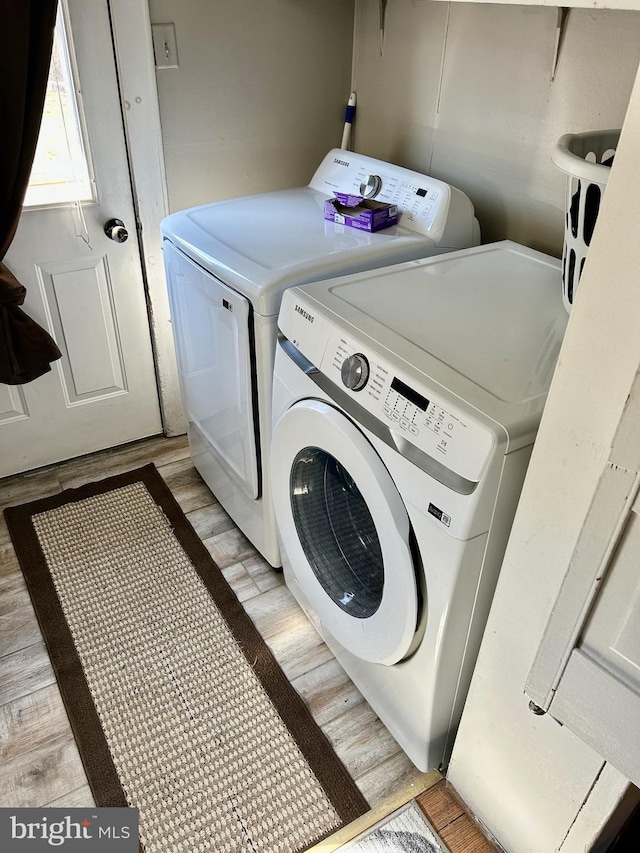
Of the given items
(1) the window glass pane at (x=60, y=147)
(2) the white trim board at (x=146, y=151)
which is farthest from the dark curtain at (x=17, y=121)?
(2) the white trim board at (x=146, y=151)

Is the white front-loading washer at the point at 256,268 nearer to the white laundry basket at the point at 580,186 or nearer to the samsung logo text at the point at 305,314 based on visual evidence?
the samsung logo text at the point at 305,314

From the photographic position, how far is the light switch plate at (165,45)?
1.80m

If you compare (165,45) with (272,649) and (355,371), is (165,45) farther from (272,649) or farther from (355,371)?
(272,649)

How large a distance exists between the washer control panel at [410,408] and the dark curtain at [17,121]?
3.42 ft

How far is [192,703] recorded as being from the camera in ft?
5.06

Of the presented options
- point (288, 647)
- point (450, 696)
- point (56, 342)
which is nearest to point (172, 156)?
point (56, 342)

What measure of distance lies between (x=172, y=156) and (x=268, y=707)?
1.62 meters

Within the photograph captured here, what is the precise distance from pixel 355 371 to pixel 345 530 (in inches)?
17.0

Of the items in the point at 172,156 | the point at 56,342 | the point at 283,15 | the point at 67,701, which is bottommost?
the point at 67,701

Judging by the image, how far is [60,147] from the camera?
5.95 feet

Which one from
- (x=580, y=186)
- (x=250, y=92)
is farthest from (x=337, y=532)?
(x=250, y=92)

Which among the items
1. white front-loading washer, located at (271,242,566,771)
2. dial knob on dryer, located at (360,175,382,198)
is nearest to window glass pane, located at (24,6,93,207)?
dial knob on dryer, located at (360,175,382,198)

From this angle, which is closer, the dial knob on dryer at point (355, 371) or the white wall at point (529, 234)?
the white wall at point (529, 234)

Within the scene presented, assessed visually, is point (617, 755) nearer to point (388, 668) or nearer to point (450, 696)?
point (450, 696)
